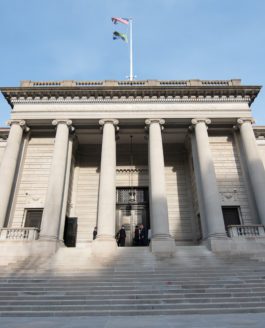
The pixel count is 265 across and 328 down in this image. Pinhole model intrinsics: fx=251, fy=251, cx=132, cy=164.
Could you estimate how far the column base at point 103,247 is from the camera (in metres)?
15.0

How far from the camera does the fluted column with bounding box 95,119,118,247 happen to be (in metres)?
16.2

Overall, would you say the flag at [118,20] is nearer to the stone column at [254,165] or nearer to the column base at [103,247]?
the stone column at [254,165]

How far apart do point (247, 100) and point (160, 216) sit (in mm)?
12507

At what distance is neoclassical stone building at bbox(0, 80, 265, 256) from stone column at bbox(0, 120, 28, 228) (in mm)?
71

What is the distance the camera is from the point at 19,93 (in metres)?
20.8

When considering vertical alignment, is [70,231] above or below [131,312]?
above

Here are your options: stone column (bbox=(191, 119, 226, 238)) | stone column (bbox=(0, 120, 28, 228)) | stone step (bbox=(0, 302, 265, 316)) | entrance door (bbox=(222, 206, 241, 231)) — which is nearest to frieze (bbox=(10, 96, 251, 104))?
stone column (bbox=(191, 119, 226, 238))

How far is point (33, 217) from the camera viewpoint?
1911cm

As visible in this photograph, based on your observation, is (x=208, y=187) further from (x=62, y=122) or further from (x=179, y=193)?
(x=62, y=122)

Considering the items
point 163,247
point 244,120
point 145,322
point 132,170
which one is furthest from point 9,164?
point 244,120

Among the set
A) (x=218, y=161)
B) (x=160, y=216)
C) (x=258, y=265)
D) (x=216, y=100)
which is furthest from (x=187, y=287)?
(x=216, y=100)

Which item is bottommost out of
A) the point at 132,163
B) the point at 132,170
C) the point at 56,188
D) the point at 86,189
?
the point at 56,188

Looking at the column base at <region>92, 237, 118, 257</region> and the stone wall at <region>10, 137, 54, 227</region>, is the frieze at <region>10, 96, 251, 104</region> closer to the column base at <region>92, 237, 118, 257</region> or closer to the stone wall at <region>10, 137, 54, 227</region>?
the stone wall at <region>10, 137, 54, 227</region>

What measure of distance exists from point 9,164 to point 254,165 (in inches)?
707
